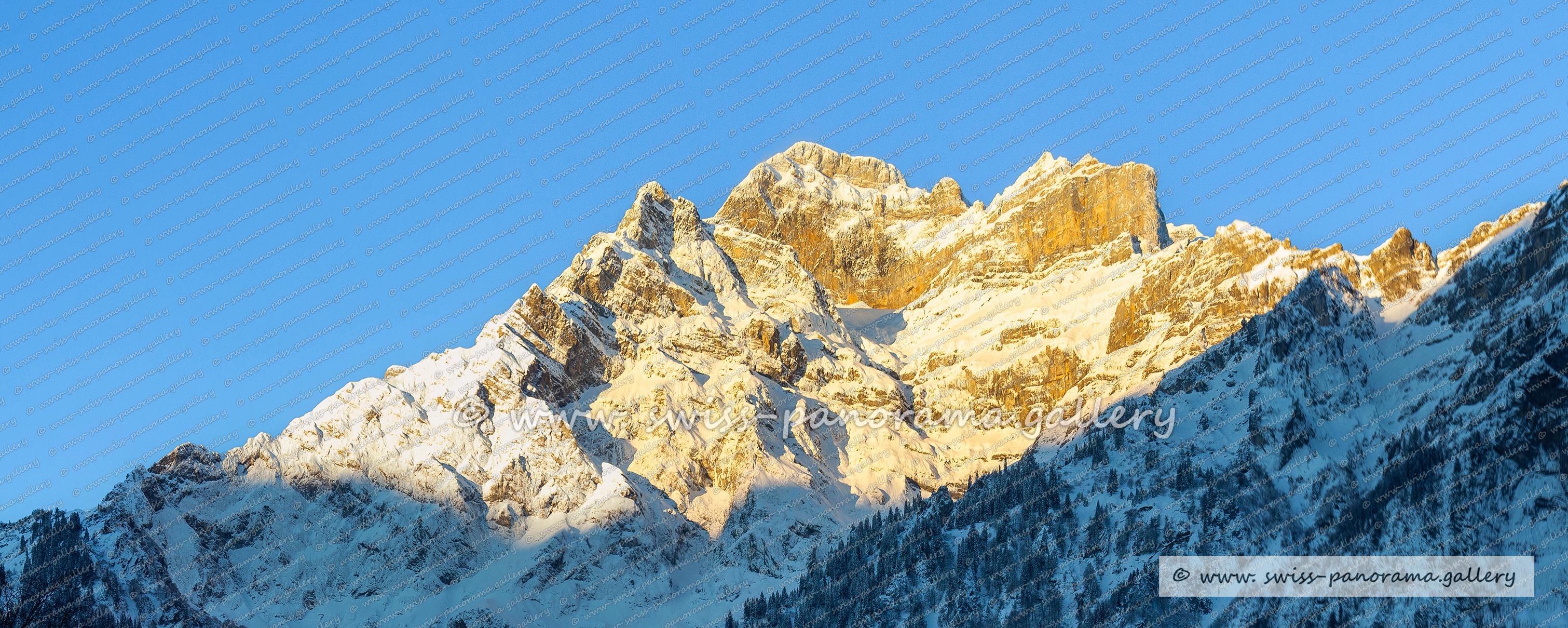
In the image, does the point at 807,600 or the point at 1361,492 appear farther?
the point at 807,600

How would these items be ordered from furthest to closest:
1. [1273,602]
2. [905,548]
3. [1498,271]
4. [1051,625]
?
[905,548] < [1498,271] < [1051,625] < [1273,602]

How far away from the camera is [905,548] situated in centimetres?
17250

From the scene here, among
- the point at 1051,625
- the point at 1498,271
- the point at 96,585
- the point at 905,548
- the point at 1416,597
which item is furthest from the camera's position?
the point at 96,585

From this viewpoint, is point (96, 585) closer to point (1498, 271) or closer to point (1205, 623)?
Result: point (1205, 623)

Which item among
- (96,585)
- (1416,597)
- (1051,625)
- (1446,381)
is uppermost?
(96,585)

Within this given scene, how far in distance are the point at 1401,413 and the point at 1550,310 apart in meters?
18.6

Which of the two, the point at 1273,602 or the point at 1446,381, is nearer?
the point at 1273,602

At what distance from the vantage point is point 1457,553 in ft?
427

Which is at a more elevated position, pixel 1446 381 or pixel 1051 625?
pixel 1446 381

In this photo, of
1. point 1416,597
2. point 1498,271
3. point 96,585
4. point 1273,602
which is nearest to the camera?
point 1416,597

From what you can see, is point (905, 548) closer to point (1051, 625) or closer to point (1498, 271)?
point (1051, 625)

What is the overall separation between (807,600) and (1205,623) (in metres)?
51.6

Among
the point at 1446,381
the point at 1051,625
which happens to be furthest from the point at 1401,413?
the point at 1051,625

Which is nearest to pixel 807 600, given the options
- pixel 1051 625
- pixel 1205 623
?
pixel 1051 625
